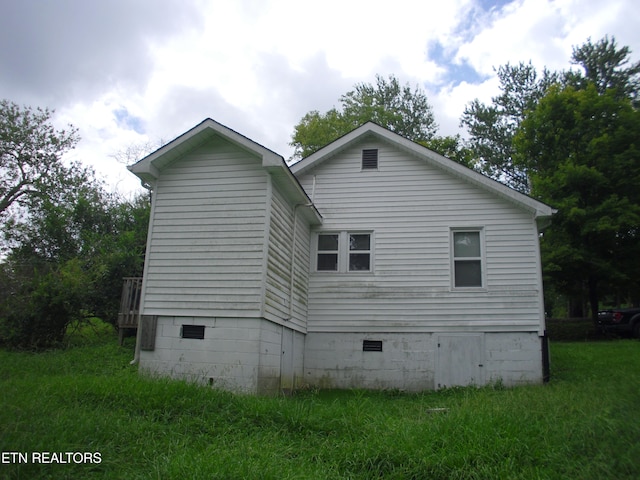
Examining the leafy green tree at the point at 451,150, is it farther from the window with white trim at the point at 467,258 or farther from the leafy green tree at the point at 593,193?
the window with white trim at the point at 467,258

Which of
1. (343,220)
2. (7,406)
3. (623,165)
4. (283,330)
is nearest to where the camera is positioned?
(7,406)

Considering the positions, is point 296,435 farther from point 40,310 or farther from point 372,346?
point 40,310

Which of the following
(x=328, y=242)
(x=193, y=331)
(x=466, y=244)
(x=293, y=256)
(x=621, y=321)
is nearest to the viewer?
(x=193, y=331)

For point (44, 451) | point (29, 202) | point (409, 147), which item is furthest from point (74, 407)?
point (29, 202)

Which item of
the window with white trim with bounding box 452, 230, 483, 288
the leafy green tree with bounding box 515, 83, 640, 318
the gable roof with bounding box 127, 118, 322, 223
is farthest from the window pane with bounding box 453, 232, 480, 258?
the leafy green tree with bounding box 515, 83, 640, 318

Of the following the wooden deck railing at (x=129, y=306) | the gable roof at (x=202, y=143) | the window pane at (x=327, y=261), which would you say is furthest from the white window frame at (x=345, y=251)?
the wooden deck railing at (x=129, y=306)

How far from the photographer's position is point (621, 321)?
18.6 meters

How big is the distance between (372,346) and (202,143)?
6119mm

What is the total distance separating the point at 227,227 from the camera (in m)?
9.98

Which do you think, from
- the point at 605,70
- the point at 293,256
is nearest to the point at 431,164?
the point at 293,256

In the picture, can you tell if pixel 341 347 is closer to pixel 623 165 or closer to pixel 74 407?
pixel 74 407

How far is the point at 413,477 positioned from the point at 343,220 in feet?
27.1

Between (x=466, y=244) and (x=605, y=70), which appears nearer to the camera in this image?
(x=466, y=244)

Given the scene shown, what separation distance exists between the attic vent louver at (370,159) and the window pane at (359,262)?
2.32 meters
